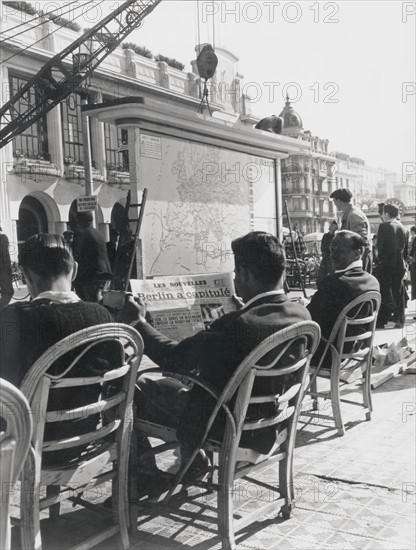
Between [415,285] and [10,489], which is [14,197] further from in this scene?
[10,489]

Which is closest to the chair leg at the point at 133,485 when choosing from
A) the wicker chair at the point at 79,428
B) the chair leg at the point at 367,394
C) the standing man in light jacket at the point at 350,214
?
the wicker chair at the point at 79,428

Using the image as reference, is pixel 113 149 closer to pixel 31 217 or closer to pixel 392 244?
pixel 31 217

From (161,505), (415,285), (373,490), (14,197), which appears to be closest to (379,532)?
(373,490)

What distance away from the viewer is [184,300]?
14.0 ft

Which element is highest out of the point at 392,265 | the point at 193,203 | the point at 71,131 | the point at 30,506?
the point at 71,131

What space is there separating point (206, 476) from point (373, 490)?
2.98 feet

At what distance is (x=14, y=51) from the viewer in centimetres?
2433

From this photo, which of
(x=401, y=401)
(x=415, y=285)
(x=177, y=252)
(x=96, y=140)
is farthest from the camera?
(x=96, y=140)

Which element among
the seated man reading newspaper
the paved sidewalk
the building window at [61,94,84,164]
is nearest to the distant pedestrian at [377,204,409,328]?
the paved sidewalk

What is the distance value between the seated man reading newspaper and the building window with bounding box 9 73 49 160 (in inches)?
955

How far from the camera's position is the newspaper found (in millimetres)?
4012

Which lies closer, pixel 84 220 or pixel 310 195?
pixel 84 220

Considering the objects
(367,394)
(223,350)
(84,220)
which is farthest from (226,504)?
(84,220)

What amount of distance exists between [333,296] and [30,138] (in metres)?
24.5
